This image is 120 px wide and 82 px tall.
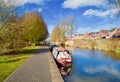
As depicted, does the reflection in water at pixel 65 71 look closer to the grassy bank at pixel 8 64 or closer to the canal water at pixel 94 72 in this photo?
the canal water at pixel 94 72

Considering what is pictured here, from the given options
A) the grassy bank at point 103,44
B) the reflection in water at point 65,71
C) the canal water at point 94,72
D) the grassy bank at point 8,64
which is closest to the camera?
the grassy bank at point 8,64

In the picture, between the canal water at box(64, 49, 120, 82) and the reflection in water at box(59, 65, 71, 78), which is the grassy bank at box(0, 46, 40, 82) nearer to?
the reflection in water at box(59, 65, 71, 78)

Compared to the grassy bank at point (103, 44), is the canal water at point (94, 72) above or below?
below

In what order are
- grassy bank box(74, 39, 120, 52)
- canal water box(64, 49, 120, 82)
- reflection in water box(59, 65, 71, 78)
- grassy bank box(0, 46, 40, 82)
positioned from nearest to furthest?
grassy bank box(0, 46, 40, 82) → canal water box(64, 49, 120, 82) → reflection in water box(59, 65, 71, 78) → grassy bank box(74, 39, 120, 52)

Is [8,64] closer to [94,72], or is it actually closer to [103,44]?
[94,72]

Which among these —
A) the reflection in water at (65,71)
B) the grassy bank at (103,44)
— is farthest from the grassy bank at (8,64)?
the grassy bank at (103,44)

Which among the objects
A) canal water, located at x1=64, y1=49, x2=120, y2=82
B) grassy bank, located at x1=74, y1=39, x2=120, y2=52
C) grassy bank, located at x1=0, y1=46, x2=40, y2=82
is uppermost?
grassy bank, located at x1=74, y1=39, x2=120, y2=52

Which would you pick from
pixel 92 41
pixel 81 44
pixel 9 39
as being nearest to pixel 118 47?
pixel 92 41

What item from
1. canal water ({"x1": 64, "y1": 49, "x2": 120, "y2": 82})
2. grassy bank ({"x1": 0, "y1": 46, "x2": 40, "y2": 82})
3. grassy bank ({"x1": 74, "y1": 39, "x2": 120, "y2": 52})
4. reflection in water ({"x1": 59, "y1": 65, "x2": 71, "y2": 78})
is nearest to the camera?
grassy bank ({"x1": 0, "y1": 46, "x2": 40, "y2": 82})

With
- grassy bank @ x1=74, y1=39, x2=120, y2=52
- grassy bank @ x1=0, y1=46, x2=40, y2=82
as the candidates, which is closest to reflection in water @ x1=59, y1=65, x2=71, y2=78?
grassy bank @ x1=0, y1=46, x2=40, y2=82

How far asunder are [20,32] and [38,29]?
32.1 m

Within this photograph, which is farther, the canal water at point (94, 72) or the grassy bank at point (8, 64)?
the canal water at point (94, 72)

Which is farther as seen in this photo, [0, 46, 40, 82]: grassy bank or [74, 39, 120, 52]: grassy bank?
[74, 39, 120, 52]: grassy bank

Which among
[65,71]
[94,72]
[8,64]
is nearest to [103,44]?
[94,72]
